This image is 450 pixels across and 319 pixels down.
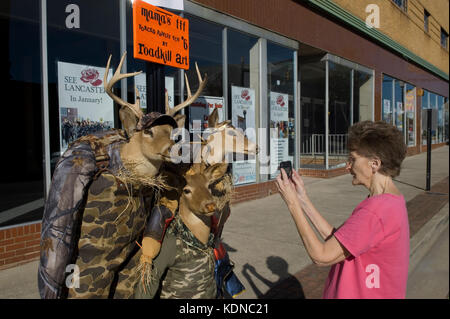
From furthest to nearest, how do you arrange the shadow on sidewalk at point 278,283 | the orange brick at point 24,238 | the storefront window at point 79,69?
1. the storefront window at point 79,69
2. the orange brick at point 24,238
3. the shadow on sidewalk at point 278,283

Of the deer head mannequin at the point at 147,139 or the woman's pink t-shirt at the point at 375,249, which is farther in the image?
the woman's pink t-shirt at the point at 375,249

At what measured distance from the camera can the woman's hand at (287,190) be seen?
1790mm

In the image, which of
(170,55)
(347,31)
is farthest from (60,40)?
(347,31)

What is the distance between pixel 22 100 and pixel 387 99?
50.5 ft

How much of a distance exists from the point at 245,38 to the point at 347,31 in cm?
550

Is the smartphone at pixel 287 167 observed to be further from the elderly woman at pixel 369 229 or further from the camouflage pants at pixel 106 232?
the camouflage pants at pixel 106 232

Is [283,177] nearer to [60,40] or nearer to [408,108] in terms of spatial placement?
[60,40]

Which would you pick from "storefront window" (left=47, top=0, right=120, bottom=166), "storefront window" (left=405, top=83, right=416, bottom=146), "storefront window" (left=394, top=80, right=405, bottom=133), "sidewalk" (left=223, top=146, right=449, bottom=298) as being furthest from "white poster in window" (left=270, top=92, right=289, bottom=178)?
"storefront window" (left=405, top=83, right=416, bottom=146)

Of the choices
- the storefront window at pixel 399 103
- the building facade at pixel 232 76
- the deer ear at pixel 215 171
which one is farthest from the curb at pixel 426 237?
the storefront window at pixel 399 103

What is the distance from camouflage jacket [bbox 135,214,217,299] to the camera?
5.87 feet

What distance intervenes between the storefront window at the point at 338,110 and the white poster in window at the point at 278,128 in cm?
283

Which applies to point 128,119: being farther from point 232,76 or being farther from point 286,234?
point 232,76

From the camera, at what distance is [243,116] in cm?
848

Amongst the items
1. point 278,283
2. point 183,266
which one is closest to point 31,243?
point 278,283
